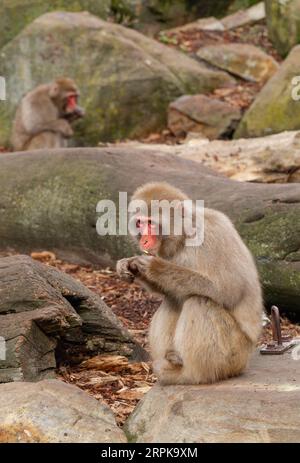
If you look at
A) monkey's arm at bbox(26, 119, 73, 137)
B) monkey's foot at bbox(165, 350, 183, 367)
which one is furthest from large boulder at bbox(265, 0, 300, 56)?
monkey's foot at bbox(165, 350, 183, 367)

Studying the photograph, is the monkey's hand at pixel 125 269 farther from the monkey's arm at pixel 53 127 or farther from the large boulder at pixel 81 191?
the monkey's arm at pixel 53 127

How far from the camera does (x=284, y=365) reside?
19.2 feet

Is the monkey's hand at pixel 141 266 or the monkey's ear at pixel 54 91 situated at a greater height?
the monkey's ear at pixel 54 91

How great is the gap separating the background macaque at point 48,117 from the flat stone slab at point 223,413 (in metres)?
8.90

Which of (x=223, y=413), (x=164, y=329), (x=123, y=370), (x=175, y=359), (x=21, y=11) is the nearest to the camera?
(x=223, y=413)

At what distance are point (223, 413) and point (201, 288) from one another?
0.77 meters

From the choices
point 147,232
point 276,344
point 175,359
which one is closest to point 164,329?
point 175,359

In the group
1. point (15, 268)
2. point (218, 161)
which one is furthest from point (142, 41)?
point (15, 268)

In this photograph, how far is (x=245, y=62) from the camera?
1666cm

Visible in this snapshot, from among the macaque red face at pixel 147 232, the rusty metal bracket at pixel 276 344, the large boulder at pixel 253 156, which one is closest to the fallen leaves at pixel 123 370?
the rusty metal bracket at pixel 276 344

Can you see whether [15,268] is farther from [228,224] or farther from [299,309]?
[299,309]

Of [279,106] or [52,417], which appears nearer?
[52,417]

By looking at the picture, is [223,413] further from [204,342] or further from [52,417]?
[52,417]

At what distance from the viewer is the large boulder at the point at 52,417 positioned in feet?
16.2
